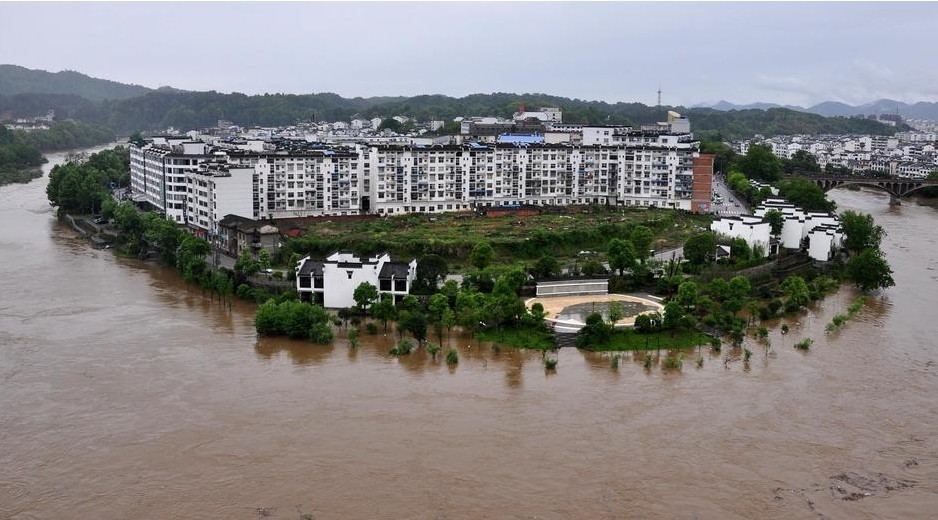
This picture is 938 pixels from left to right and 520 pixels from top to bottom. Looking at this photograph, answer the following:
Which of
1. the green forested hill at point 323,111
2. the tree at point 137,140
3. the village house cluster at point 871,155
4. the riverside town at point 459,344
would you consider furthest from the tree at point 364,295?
the green forested hill at point 323,111

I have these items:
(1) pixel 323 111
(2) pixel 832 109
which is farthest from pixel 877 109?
(1) pixel 323 111

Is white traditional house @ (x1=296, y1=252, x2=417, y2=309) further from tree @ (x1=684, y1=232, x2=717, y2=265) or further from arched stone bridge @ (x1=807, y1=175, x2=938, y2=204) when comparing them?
arched stone bridge @ (x1=807, y1=175, x2=938, y2=204)

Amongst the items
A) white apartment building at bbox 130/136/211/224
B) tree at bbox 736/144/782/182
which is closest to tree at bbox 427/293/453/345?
white apartment building at bbox 130/136/211/224

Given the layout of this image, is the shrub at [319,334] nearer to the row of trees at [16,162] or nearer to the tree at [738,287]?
the tree at [738,287]

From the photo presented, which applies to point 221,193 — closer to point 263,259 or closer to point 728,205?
point 263,259

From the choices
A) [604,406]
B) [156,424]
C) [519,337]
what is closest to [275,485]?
[156,424]

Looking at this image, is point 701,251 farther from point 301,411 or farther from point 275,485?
point 275,485
